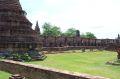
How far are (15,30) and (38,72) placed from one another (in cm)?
1167

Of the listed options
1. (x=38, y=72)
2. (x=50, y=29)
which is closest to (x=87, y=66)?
(x=38, y=72)

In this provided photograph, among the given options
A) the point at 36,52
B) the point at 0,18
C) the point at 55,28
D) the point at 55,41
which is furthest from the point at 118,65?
the point at 55,28

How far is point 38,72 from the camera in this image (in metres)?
10.4

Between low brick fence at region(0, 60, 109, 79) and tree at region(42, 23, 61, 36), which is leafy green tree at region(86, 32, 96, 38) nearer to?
tree at region(42, 23, 61, 36)

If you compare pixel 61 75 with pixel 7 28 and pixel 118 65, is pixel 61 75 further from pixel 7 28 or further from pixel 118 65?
pixel 7 28

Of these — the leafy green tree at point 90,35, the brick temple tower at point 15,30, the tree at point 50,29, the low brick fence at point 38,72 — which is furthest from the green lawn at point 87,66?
the leafy green tree at point 90,35

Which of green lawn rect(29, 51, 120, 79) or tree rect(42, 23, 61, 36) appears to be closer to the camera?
green lawn rect(29, 51, 120, 79)

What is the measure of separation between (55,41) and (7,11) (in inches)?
745

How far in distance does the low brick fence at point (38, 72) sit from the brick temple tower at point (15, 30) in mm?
6878

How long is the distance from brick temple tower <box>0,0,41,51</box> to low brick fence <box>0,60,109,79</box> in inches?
271

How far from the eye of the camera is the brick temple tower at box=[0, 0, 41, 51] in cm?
2111

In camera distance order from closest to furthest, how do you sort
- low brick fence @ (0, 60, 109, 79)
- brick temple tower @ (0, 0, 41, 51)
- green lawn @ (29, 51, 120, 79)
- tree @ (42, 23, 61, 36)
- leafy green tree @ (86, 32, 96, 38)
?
low brick fence @ (0, 60, 109, 79), green lawn @ (29, 51, 120, 79), brick temple tower @ (0, 0, 41, 51), tree @ (42, 23, 61, 36), leafy green tree @ (86, 32, 96, 38)

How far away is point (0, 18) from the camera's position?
71.5 ft

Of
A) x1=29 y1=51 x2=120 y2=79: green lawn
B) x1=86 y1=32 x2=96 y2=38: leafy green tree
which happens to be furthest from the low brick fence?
x1=86 y1=32 x2=96 y2=38: leafy green tree
